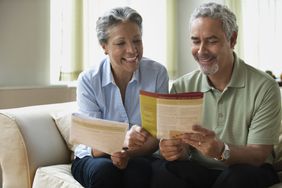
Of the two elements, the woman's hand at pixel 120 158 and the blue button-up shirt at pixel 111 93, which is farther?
the blue button-up shirt at pixel 111 93

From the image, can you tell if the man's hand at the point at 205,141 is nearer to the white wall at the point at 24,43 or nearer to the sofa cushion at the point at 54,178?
the sofa cushion at the point at 54,178

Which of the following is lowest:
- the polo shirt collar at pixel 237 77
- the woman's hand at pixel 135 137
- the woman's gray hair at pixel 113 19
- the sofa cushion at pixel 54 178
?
the sofa cushion at pixel 54 178

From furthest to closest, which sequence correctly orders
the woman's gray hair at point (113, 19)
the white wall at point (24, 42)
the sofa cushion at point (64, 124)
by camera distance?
the white wall at point (24, 42)
the sofa cushion at point (64, 124)
the woman's gray hair at point (113, 19)

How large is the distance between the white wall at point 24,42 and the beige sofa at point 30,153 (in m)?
1.28

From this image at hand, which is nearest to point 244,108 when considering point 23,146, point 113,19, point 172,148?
point 172,148

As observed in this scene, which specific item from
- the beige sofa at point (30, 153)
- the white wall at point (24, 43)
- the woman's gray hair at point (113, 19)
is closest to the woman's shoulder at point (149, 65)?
the woman's gray hair at point (113, 19)

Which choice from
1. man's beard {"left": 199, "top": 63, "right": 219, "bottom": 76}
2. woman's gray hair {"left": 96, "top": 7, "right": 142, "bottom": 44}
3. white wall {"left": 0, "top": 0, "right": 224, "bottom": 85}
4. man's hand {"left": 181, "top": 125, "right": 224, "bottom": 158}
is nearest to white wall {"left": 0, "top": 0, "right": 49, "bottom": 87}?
white wall {"left": 0, "top": 0, "right": 224, "bottom": 85}

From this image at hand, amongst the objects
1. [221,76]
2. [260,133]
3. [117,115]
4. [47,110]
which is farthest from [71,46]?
[260,133]

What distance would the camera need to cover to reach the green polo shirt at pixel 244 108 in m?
1.34

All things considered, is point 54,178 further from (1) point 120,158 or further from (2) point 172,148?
(2) point 172,148

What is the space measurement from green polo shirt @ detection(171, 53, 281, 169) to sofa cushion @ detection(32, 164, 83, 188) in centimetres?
60

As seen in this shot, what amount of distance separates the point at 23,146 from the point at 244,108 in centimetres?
92

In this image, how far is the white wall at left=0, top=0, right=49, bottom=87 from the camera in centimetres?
287

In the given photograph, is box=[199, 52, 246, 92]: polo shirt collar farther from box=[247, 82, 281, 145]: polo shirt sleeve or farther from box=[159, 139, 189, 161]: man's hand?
box=[159, 139, 189, 161]: man's hand
